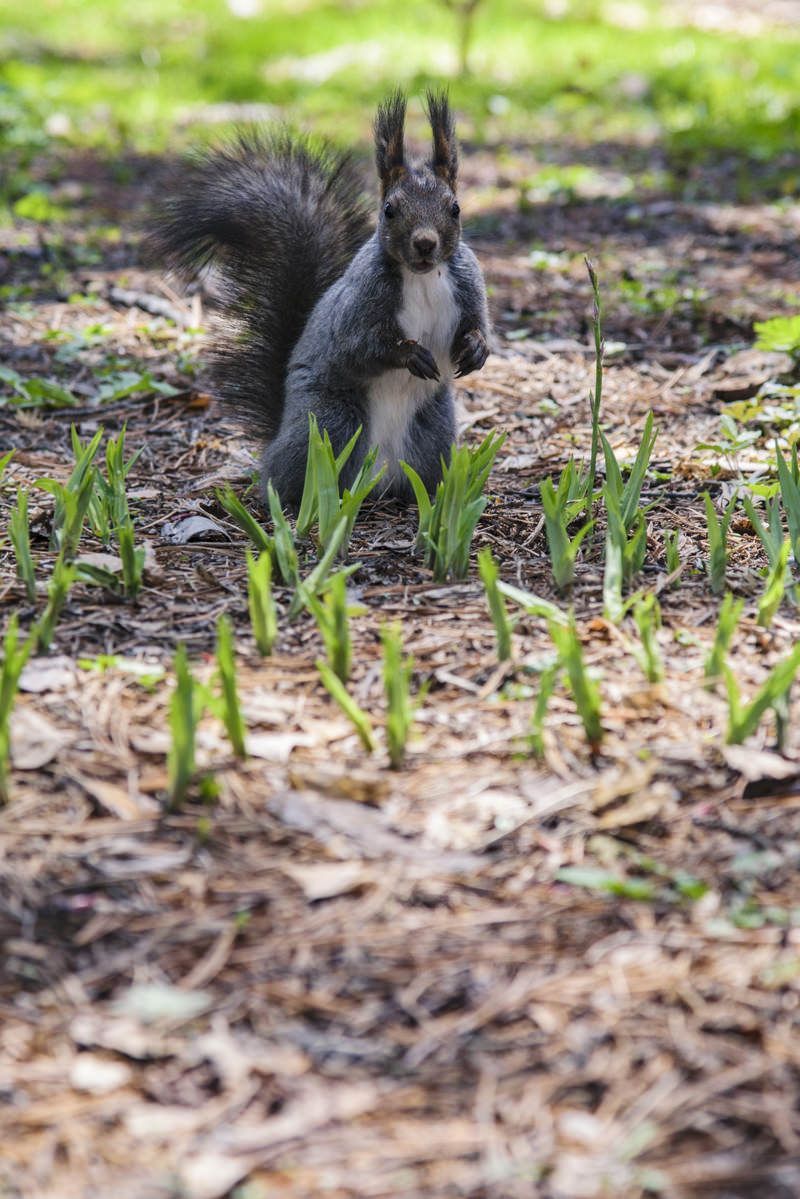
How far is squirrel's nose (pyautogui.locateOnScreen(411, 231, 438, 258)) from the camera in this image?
8.78 ft

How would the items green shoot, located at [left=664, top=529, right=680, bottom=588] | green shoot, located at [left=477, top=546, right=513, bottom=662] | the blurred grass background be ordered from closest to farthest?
green shoot, located at [left=477, top=546, right=513, bottom=662] → green shoot, located at [left=664, top=529, right=680, bottom=588] → the blurred grass background

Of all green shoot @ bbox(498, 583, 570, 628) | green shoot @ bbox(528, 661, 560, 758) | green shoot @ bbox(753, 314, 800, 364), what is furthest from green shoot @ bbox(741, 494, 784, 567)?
green shoot @ bbox(753, 314, 800, 364)

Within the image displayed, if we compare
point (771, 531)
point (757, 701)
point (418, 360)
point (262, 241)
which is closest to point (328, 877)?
point (757, 701)

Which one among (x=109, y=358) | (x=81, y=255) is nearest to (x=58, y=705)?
(x=109, y=358)

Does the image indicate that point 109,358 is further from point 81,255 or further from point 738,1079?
point 738,1079

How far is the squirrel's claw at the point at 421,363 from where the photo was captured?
2.76 meters

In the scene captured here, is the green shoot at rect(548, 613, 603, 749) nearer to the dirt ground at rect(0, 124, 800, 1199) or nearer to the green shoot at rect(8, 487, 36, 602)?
the dirt ground at rect(0, 124, 800, 1199)

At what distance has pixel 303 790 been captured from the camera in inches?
66.1

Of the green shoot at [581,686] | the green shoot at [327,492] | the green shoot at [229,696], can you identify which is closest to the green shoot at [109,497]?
the green shoot at [327,492]

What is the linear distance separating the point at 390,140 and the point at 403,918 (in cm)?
195

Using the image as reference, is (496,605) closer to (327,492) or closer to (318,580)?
(318,580)

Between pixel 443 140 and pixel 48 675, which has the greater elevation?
pixel 443 140

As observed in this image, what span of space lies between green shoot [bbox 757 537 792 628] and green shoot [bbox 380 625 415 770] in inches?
26.9

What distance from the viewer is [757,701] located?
5.49ft
